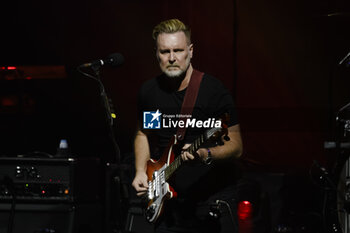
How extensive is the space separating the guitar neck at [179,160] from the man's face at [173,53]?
21.6 inches

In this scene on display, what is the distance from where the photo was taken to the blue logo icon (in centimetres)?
281

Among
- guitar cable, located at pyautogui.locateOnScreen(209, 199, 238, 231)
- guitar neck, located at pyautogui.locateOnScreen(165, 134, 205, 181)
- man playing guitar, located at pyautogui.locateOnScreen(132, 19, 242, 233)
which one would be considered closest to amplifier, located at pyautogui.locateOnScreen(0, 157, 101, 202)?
man playing guitar, located at pyautogui.locateOnScreen(132, 19, 242, 233)

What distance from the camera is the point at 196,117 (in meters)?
2.69

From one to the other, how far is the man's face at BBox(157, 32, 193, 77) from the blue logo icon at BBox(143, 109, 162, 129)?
252mm

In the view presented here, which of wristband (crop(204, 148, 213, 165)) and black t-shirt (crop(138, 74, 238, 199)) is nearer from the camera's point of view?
wristband (crop(204, 148, 213, 165))

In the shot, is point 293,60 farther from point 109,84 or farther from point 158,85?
point 158,85

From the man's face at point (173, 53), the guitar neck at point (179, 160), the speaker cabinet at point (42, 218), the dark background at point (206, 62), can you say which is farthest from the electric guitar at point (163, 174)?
the dark background at point (206, 62)

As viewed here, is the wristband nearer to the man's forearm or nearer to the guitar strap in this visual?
the guitar strap

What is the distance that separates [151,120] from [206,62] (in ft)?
7.03

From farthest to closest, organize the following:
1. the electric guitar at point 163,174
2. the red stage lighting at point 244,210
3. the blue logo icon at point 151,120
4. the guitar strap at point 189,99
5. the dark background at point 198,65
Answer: the dark background at point 198,65 → the red stage lighting at point 244,210 → the blue logo icon at point 151,120 → the guitar strap at point 189,99 → the electric guitar at point 163,174

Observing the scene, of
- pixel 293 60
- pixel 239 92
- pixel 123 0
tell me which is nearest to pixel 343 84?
pixel 293 60

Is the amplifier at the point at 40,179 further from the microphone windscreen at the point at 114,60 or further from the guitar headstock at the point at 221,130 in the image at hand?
the guitar headstock at the point at 221,130

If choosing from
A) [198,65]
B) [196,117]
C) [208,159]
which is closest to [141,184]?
[196,117]

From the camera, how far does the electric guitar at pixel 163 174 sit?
97.2 inches
